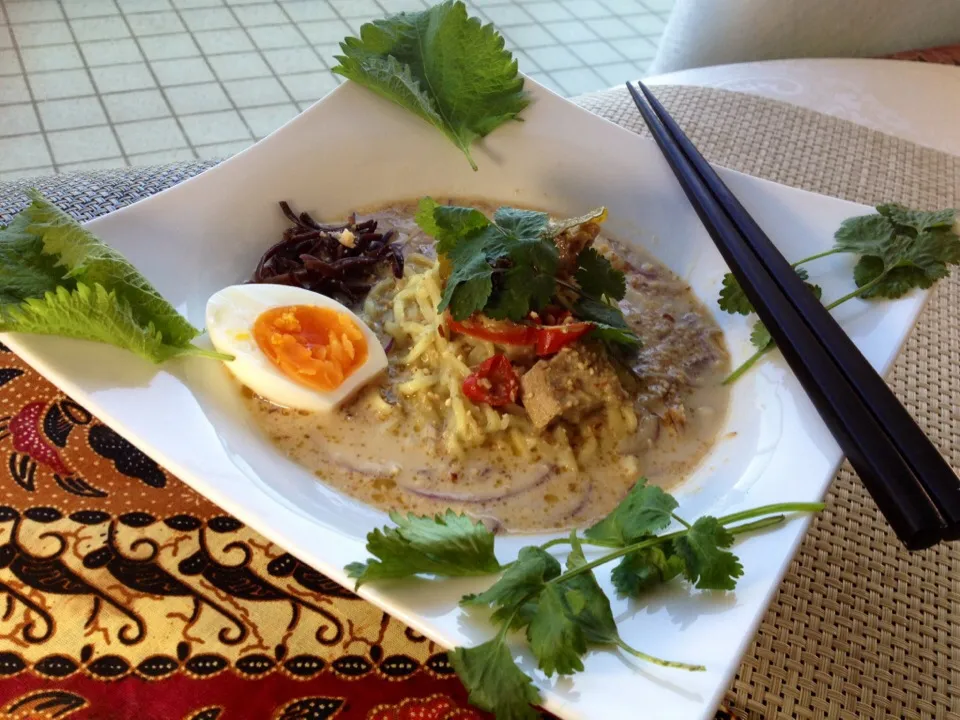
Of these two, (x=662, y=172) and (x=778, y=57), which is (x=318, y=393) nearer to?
(x=662, y=172)

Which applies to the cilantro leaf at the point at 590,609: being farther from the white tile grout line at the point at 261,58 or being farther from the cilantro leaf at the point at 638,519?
the white tile grout line at the point at 261,58

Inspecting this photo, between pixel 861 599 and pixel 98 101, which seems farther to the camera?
pixel 98 101

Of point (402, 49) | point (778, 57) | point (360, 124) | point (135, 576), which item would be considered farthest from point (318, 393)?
point (778, 57)

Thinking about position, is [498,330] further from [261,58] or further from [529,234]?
[261,58]

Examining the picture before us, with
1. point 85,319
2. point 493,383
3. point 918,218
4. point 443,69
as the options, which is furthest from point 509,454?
point 443,69

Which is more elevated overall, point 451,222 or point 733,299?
point 733,299

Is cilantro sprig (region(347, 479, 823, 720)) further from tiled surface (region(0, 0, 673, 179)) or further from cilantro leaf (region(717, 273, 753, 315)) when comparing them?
tiled surface (region(0, 0, 673, 179))

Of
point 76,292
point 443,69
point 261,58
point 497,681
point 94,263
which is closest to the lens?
point 497,681
